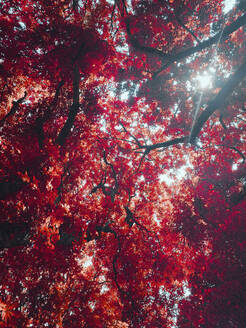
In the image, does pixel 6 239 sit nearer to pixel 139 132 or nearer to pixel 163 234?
pixel 163 234

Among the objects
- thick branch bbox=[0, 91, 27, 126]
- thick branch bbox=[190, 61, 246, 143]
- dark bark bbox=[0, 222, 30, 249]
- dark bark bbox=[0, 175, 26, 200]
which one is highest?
thick branch bbox=[0, 91, 27, 126]

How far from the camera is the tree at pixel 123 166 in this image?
29.5 feet

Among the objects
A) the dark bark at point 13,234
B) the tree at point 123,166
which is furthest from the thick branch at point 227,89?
the dark bark at point 13,234

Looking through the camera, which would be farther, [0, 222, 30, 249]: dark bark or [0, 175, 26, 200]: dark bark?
[0, 175, 26, 200]: dark bark

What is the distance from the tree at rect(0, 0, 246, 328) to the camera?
8977 millimetres

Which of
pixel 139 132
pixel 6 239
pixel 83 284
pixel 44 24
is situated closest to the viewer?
pixel 6 239

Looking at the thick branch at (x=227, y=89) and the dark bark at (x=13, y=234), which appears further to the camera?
the thick branch at (x=227, y=89)

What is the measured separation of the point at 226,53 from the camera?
11.7 m

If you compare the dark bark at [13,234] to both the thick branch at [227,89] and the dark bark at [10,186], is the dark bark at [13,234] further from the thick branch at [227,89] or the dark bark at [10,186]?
the thick branch at [227,89]

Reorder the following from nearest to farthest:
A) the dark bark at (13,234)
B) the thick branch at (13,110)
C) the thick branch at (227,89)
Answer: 1. the dark bark at (13,234)
2. the thick branch at (227,89)
3. the thick branch at (13,110)

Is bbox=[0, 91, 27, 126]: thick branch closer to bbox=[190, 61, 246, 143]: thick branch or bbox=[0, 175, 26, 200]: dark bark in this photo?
bbox=[0, 175, 26, 200]: dark bark

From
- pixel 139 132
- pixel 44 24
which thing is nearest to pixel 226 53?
pixel 139 132

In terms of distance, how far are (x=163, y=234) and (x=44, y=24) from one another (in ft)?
62.2

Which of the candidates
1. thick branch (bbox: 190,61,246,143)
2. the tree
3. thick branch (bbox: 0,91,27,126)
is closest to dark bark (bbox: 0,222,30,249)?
the tree
